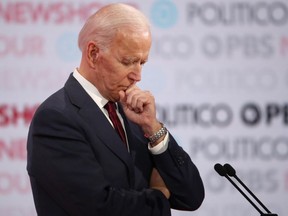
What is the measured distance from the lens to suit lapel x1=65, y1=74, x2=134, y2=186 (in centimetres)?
240

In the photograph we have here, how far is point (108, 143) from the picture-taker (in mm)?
2389

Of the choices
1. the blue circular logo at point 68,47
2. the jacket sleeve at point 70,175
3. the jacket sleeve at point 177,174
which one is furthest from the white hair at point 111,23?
the blue circular logo at point 68,47

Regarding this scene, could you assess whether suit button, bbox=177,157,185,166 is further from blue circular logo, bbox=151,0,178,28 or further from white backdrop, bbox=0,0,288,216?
blue circular logo, bbox=151,0,178,28

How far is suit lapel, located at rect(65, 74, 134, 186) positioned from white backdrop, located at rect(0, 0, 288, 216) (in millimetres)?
1429

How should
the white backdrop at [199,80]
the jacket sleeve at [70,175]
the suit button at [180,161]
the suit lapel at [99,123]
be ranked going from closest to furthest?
the jacket sleeve at [70,175]
the suit lapel at [99,123]
the suit button at [180,161]
the white backdrop at [199,80]

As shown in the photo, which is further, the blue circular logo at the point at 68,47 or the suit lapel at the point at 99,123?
the blue circular logo at the point at 68,47

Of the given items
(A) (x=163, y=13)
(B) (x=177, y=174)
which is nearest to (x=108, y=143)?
(B) (x=177, y=174)

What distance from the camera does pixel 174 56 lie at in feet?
13.0

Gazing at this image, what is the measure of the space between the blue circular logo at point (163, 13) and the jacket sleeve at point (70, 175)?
1.71 m

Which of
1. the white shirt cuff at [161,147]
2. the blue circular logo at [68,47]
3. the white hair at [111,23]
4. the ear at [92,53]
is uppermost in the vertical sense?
the white hair at [111,23]

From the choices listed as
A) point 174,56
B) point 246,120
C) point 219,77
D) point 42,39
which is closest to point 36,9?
point 42,39

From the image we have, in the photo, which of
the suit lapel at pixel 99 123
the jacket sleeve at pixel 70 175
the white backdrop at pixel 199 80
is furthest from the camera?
the white backdrop at pixel 199 80

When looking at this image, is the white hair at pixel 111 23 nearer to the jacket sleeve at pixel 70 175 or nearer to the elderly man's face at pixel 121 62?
the elderly man's face at pixel 121 62

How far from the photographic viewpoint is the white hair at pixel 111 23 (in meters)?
2.40
